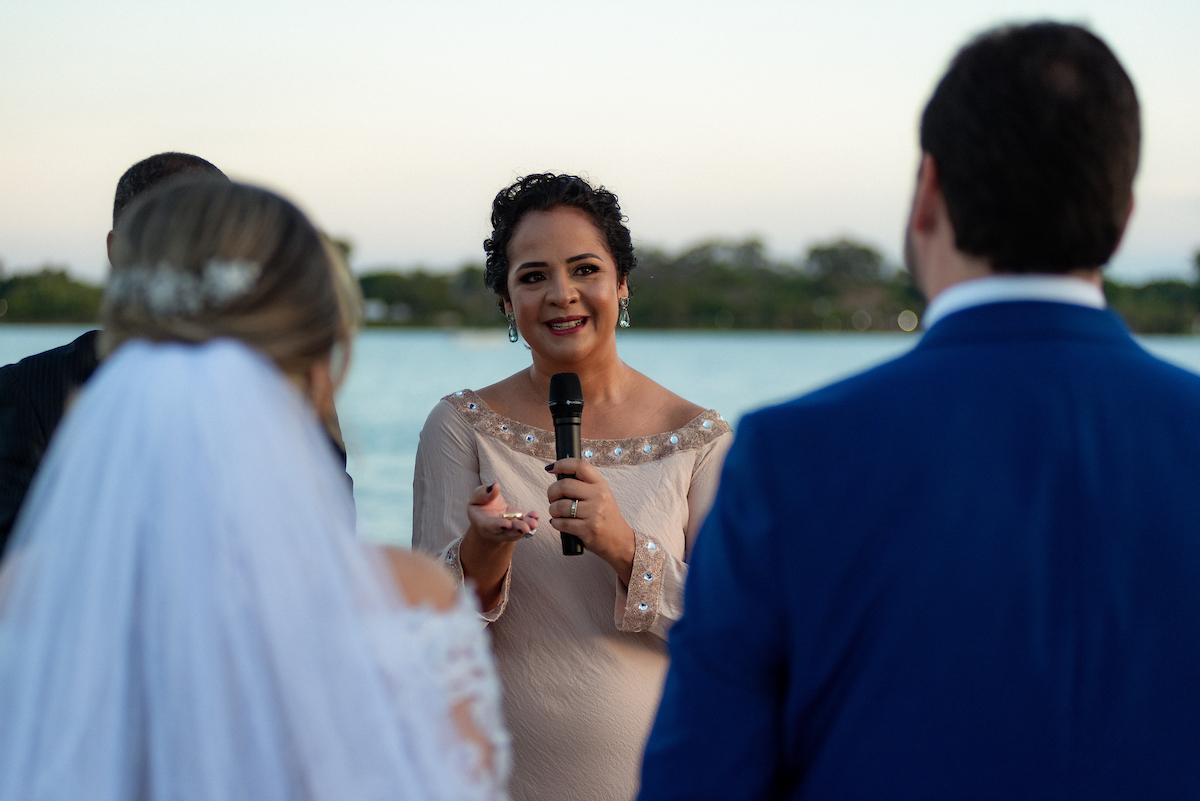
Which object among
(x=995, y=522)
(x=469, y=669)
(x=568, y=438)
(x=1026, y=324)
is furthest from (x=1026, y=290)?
(x=568, y=438)

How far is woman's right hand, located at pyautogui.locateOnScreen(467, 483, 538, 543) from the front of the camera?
2555 mm

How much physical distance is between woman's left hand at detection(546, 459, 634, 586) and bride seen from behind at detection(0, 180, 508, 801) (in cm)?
108

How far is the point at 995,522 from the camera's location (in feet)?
4.40

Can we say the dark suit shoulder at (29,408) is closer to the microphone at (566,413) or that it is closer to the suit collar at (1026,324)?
the microphone at (566,413)

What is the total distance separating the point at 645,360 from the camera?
69.0m

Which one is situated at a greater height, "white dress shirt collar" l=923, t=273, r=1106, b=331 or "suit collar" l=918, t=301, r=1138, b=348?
"white dress shirt collar" l=923, t=273, r=1106, b=331

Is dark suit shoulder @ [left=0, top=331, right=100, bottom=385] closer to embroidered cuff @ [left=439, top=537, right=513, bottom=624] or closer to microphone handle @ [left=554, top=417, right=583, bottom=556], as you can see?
embroidered cuff @ [left=439, top=537, right=513, bottom=624]

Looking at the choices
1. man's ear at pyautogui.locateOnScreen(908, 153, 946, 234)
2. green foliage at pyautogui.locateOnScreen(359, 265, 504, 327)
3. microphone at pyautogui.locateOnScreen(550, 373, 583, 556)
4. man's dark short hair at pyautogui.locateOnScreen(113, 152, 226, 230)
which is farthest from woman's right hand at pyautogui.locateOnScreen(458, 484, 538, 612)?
green foliage at pyautogui.locateOnScreen(359, 265, 504, 327)

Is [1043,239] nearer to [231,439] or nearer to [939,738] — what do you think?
[939,738]

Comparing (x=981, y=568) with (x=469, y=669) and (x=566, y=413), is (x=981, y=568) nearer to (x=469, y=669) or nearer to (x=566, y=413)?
(x=469, y=669)

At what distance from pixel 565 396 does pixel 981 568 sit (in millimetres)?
1648

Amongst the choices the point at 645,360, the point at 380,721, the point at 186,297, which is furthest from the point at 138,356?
the point at 645,360

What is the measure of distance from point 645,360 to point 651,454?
65959 millimetres

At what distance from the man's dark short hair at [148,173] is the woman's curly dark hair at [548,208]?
2.85 ft
